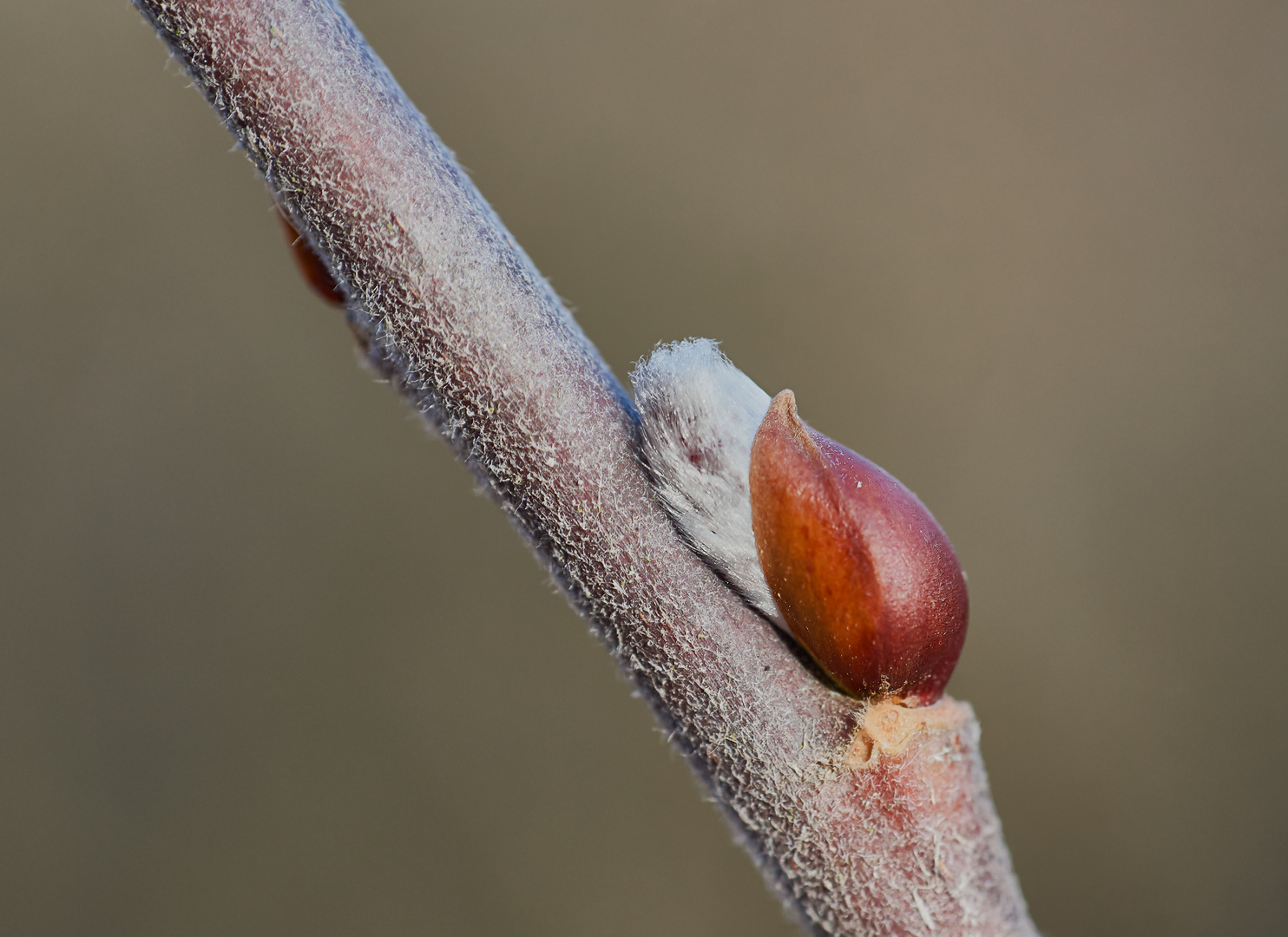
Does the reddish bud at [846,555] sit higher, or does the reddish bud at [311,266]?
the reddish bud at [311,266]

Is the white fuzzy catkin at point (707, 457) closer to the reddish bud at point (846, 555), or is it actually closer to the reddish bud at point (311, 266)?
the reddish bud at point (846, 555)

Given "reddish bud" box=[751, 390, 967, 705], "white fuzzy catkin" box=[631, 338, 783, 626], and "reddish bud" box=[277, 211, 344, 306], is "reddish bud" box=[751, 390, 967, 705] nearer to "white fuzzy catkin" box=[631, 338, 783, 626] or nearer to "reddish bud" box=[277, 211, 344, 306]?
"white fuzzy catkin" box=[631, 338, 783, 626]

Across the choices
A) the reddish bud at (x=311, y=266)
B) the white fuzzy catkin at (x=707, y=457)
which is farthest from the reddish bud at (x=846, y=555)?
the reddish bud at (x=311, y=266)

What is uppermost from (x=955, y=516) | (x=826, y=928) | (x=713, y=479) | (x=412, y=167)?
(x=955, y=516)

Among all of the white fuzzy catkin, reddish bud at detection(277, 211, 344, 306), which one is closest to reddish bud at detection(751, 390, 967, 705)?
the white fuzzy catkin

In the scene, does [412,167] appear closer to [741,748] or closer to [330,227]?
[330,227]

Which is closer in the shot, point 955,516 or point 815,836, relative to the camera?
point 815,836

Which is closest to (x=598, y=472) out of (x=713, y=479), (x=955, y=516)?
(x=713, y=479)
